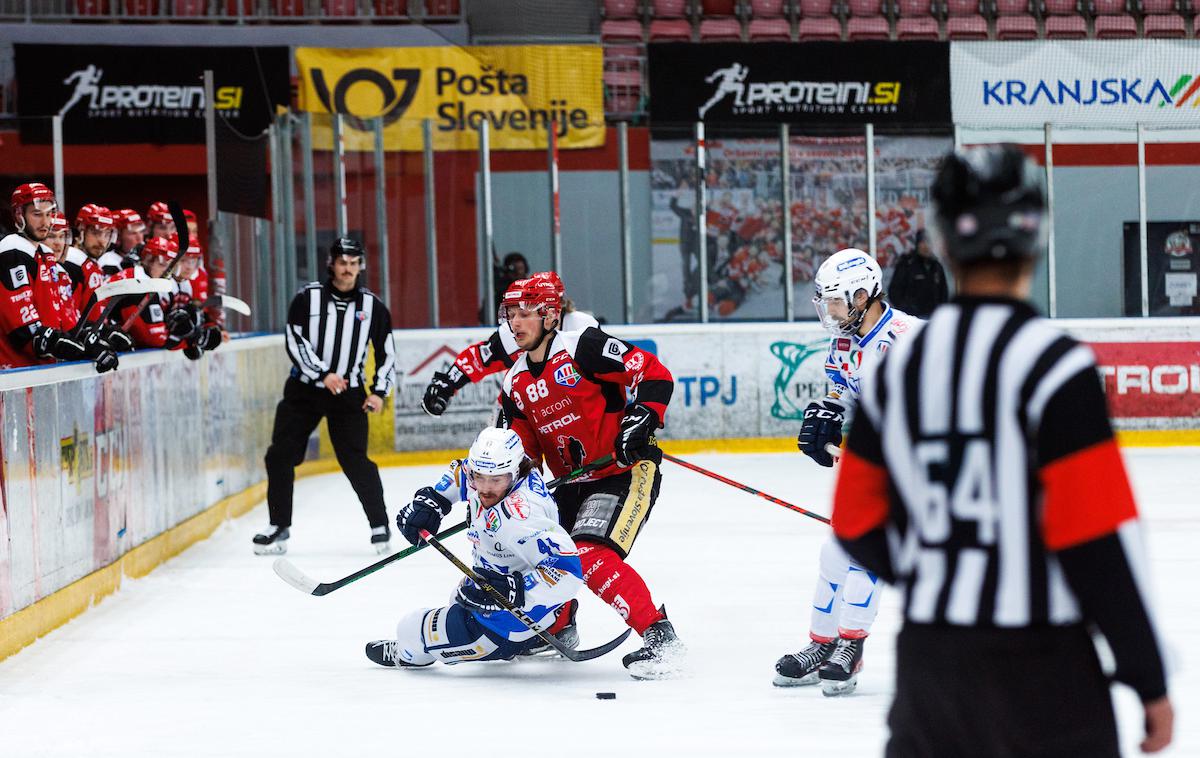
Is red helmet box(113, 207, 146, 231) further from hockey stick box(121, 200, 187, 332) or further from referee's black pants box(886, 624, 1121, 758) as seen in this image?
referee's black pants box(886, 624, 1121, 758)

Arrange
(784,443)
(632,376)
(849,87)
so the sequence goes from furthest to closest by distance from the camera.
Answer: (849,87) < (784,443) < (632,376)

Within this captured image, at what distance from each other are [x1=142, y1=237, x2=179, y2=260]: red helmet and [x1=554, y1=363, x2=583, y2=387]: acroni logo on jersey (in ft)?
9.10

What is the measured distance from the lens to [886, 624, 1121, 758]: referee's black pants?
1667 millimetres

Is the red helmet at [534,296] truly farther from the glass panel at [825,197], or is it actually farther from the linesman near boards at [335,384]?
the glass panel at [825,197]

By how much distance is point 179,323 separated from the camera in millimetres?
6555

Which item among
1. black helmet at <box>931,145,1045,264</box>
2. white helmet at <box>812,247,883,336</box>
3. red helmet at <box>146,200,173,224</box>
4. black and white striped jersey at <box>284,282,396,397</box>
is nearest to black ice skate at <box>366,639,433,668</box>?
white helmet at <box>812,247,883,336</box>

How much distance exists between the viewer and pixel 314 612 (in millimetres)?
5316

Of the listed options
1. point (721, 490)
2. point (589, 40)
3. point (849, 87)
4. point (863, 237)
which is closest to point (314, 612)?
point (721, 490)

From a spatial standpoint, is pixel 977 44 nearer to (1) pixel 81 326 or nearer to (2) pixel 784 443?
(2) pixel 784 443

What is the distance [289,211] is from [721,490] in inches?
137

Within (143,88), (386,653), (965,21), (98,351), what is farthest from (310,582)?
(965,21)

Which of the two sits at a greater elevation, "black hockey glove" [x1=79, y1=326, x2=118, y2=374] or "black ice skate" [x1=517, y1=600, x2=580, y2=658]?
"black hockey glove" [x1=79, y1=326, x2=118, y2=374]

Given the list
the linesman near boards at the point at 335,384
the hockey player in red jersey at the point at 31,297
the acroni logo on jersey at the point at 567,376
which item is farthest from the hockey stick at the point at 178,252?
the acroni logo on jersey at the point at 567,376

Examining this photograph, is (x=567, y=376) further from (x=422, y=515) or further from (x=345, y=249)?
(x=345, y=249)
